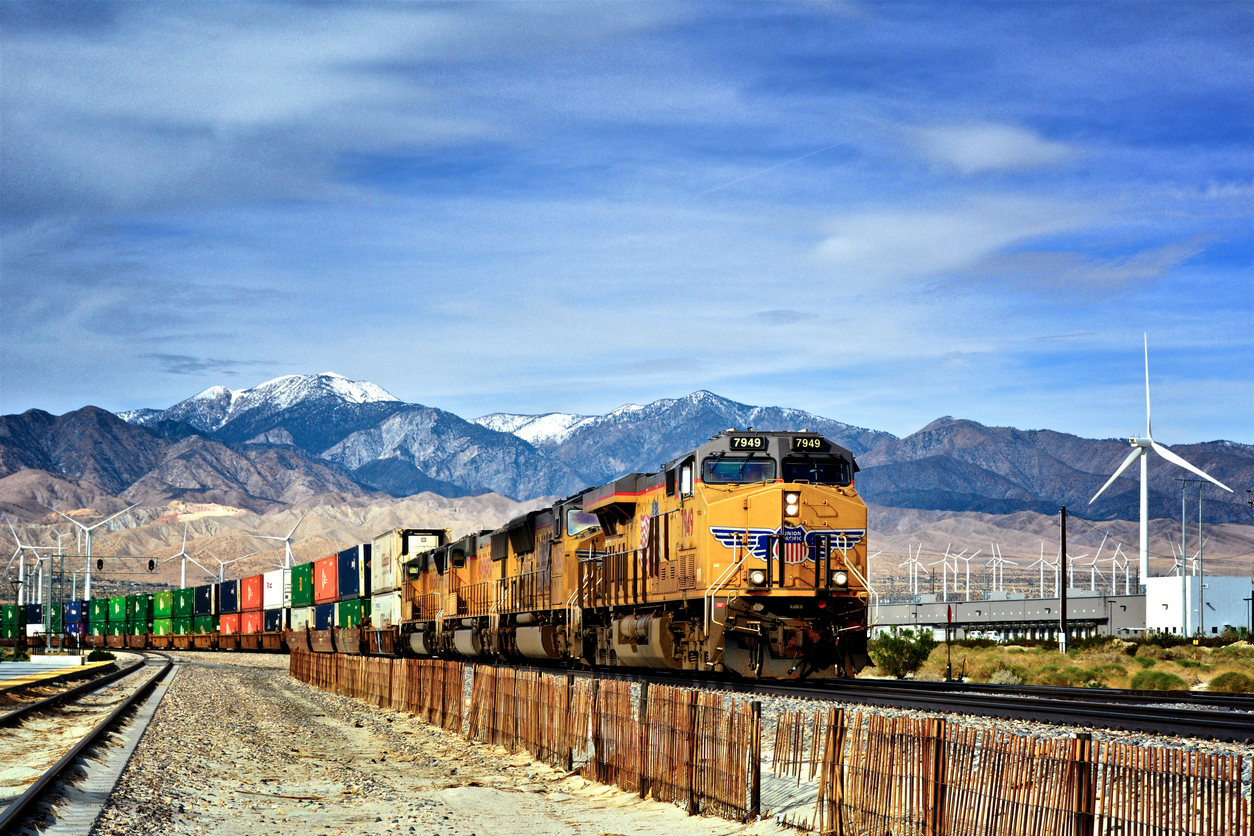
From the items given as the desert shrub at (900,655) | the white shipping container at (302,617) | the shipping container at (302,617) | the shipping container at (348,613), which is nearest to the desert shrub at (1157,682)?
the desert shrub at (900,655)

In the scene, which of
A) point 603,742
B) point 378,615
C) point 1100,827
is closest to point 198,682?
point 378,615

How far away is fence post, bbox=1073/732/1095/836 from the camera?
8844 mm

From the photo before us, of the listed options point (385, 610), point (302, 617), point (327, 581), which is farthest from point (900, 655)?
point (302, 617)

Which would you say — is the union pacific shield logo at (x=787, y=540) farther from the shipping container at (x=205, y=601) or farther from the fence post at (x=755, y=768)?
the shipping container at (x=205, y=601)

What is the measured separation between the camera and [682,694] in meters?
14.4

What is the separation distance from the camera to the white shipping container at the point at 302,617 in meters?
71.1

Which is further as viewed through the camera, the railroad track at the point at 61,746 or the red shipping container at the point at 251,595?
the red shipping container at the point at 251,595

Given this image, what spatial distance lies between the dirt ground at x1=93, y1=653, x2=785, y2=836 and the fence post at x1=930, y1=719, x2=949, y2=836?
2.57 meters

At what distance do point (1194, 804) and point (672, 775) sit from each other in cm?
730

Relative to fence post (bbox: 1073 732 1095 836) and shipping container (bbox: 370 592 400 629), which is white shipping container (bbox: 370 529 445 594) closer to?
shipping container (bbox: 370 592 400 629)

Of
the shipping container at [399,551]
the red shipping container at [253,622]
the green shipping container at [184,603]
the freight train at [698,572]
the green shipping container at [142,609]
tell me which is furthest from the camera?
the green shipping container at [142,609]

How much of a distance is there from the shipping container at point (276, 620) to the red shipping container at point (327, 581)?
19.9ft

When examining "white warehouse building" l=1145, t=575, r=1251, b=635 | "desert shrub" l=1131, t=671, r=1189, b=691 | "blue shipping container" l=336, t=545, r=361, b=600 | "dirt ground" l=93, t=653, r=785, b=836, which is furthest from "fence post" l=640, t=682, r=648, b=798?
"white warehouse building" l=1145, t=575, r=1251, b=635

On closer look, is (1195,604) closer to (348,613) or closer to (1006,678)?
(1006,678)
